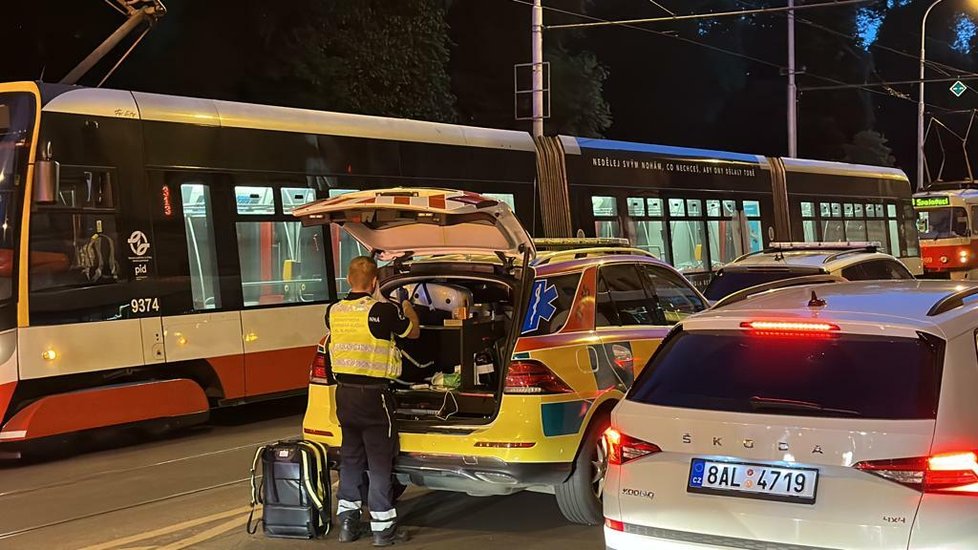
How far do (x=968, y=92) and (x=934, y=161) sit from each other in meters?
6.38

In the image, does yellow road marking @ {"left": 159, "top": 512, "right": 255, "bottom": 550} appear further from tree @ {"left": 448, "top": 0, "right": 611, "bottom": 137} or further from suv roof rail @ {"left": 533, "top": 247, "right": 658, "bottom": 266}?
tree @ {"left": 448, "top": 0, "right": 611, "bottom": 137}

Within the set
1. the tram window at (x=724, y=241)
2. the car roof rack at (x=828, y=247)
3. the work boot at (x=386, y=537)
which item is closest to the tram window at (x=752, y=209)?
the tram window at (x=724, y=241)

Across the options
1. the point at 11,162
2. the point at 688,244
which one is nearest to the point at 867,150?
the point at 688,244

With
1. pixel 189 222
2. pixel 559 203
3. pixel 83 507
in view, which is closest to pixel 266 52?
pixel 559 203

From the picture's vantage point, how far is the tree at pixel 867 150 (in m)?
52.6

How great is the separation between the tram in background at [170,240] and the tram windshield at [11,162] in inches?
0.5

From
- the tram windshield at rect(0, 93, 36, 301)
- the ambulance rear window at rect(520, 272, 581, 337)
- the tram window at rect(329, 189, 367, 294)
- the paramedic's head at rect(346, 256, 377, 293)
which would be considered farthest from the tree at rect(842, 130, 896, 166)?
the paramedic's head at rect(346, 256, 377, 293)

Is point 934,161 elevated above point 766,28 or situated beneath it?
situated beneath

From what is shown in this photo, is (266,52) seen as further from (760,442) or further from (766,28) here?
(766,28)

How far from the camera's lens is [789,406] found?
3.61 meters

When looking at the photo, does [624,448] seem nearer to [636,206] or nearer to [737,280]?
[737,280]

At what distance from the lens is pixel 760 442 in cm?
352

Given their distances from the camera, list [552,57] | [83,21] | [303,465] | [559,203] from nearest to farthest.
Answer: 1. [303,465]
2. [559,203]
3. [83,21]
4. [552,57]

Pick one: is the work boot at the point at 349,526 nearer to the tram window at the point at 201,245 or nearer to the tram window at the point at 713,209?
the tram window at the point at 201,245
